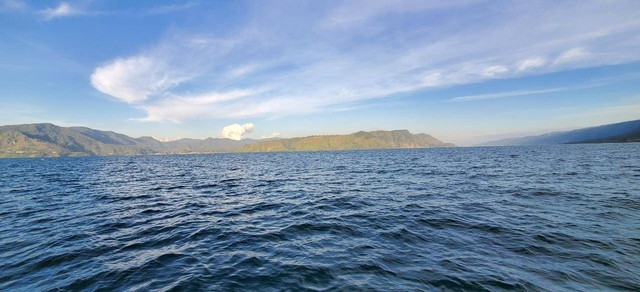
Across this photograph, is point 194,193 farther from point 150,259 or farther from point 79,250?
point 150,259

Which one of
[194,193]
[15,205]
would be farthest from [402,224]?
[15,205]

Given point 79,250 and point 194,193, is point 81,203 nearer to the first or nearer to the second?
point 194,193

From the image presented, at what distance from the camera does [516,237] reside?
14.5 meters

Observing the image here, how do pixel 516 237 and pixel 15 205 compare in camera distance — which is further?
pixel 15 205

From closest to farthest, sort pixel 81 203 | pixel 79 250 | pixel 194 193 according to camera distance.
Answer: pixel 79 250 < pixel 81 203 < pixel 194 193

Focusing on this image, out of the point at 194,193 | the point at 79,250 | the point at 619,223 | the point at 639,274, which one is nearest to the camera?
the point at 639,274

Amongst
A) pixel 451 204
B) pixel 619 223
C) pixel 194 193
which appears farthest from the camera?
pixel 194 193

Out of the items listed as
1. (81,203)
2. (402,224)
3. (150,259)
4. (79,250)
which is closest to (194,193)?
(81,203)

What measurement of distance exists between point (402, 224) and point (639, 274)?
30.8 feet

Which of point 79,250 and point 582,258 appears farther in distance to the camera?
point 79,250

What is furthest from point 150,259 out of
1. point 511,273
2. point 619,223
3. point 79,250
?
point 619,223

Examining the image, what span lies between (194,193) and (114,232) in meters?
15.2

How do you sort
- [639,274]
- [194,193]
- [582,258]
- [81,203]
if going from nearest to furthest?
[639,274] < [582,258] < [81,203] < [194,193]

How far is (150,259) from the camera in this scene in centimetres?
1251
